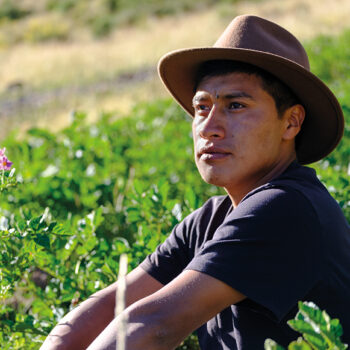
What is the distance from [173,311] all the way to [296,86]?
1.05 meters

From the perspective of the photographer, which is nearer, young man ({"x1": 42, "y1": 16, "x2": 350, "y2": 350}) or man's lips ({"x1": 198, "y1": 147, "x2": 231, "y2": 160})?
young man ({"x1": 42, "y1": 16, "x2": 350, "y2": 350})

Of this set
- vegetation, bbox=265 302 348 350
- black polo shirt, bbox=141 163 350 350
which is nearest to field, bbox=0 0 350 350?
black polo shirt, bbox=141 163 350 350

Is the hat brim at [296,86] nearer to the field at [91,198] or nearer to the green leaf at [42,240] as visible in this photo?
the field at [91,198]

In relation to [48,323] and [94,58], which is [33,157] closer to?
[48,323]

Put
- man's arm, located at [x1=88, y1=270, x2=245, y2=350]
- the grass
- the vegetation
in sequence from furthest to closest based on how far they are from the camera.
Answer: the grass
man's arm, located at [x1=88, y1=270, x2=245, y2=350]
the vegetation

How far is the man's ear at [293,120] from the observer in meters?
2.72

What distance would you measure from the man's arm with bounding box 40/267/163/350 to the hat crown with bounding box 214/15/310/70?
95 centimetres

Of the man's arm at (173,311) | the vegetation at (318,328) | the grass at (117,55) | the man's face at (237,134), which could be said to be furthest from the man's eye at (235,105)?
the grass at (117,55)

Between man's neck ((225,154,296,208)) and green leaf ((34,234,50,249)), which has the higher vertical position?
man's neck ((225,154,296,208))

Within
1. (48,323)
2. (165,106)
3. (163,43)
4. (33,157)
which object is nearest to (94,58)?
(163,43)

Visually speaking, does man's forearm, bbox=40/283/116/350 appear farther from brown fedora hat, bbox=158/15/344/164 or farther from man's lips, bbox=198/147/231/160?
brown fedora hat, bbox=158/15/344/164

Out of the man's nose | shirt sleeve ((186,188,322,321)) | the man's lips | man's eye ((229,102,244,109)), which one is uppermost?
man's eye ((229,102,244,109))

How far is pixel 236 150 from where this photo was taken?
2.54 m

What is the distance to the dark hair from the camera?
8.64 feet
